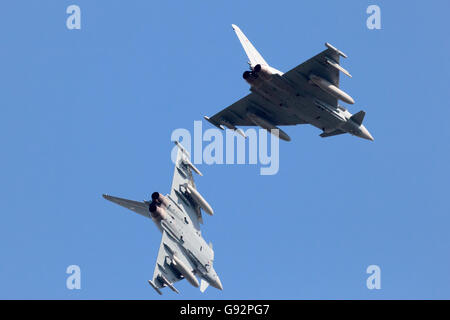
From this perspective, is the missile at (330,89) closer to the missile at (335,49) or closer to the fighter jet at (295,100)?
the fighter jet at (295,100)

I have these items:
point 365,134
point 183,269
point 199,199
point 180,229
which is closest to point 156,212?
point 180,229

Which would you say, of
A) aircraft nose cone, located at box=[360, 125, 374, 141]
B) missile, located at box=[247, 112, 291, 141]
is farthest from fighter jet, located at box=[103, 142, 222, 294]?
aircraft nose cone, located at box=[360, 125, 374, 141]

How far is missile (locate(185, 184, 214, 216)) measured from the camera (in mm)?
42406

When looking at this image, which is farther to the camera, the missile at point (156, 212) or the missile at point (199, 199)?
the missile at point (199, 199)

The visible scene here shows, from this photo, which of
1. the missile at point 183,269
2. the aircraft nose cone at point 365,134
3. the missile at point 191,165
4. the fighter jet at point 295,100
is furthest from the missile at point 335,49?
the missile at point 183,269

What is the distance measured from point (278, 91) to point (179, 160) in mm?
7044

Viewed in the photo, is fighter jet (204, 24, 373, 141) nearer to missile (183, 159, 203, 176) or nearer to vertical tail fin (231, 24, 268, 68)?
vertical tail fin (231, 24, 268, 68)

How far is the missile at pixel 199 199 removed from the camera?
4241cm
